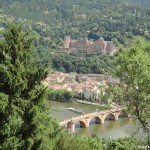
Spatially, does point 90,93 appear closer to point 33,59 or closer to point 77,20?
point 33,59

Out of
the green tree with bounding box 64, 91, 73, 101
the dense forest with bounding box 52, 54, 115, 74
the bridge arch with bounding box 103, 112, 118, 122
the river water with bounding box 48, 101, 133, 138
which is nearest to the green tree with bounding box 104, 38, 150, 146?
the river water with bounding box 48, 101, 133, 138

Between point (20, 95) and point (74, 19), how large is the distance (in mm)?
98962

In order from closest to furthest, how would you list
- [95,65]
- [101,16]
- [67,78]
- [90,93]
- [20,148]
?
1. [20,148]
2. [90,93]
3. [67,78]
4. [95,65]
5. [101,16]

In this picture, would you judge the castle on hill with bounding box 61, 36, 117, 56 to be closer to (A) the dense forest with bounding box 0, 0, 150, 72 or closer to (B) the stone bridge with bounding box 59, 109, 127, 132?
(A) the dense forest with bounding box 0, 0, 150, 72

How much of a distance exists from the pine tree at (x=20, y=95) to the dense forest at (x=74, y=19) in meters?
57.2

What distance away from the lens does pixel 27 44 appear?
21.4ft

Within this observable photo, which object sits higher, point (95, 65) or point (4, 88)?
point (4, 88)

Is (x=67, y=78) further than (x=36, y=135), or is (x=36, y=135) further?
(x=67, y=78)

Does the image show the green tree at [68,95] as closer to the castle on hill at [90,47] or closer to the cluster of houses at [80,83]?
the cluster of houses at [80,83]

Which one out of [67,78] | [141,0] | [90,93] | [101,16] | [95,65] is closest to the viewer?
[90,93]

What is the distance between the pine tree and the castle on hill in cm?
6131

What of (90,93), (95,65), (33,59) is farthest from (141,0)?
(33,59)

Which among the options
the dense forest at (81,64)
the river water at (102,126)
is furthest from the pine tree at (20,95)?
the dense forest at (81,64)

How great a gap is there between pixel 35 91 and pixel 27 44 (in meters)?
0.82
